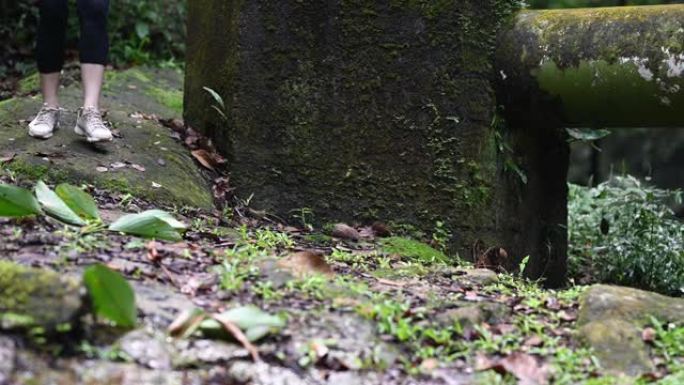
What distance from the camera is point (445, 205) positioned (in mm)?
4738

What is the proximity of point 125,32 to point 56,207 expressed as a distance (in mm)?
Answer: 5068

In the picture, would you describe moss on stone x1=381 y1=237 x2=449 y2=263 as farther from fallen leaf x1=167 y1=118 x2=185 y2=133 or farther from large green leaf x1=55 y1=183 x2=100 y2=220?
fallen leaf x1=167 y1=118 x2=185 y2=133

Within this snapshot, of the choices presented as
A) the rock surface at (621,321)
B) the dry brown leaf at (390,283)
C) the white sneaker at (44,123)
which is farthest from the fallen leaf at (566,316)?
the white sneaker at (44,123)

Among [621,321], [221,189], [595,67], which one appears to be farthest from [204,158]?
[621,321]

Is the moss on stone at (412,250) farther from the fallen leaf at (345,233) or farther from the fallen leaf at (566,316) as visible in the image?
the fallen leaf at (566,316)

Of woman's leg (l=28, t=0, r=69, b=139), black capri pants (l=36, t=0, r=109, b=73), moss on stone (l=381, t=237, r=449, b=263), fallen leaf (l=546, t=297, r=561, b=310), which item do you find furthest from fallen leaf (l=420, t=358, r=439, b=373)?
woman's leg (l=28, t=0, r=69, b=139)

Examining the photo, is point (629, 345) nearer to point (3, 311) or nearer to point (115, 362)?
point (115, 362)

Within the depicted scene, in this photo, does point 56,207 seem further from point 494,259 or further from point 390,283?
point 494,259

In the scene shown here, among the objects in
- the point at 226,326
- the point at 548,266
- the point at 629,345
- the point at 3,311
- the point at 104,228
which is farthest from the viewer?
the point at 548,266

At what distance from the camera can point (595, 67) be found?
4.53m

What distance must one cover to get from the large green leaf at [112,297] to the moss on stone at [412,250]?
191 cm

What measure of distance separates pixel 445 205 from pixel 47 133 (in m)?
2.11

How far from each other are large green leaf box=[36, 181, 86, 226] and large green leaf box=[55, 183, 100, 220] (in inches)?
1.4

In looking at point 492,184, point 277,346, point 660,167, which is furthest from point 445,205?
point 660,167
